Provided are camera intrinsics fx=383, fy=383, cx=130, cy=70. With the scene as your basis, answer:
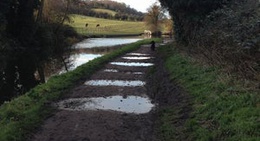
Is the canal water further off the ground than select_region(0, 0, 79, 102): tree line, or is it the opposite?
select_region(0, 0, 79, 102): tree line

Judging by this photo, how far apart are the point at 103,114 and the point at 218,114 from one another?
147 inches

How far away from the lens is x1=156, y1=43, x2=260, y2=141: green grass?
310 inches

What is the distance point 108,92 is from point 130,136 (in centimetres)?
585

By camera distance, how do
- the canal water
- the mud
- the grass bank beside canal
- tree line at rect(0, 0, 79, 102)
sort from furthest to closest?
1. the canal water
2. tree line at rect(0, 0, 79, 102)
3. the mud
4. the grass bank beside canal

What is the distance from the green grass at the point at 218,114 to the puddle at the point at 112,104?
125 centimetres

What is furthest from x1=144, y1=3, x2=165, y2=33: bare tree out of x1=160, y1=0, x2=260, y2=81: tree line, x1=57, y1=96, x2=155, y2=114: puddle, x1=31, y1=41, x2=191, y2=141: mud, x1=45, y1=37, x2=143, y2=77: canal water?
x1=57, y1=96, x2=155, y2=114: puddle

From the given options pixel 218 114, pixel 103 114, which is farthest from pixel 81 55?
pixel 218 114

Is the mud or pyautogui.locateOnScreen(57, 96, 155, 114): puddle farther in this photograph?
pyautogui.locateOnScreen(57, 96, 155, 114): puddle

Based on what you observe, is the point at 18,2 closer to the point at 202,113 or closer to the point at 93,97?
the point at 93,97

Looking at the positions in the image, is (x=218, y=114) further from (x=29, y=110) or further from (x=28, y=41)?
(x=28, y=41)

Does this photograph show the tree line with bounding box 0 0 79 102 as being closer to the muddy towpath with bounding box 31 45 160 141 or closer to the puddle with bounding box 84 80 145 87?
the puddle with bounding box 84 80 145 87

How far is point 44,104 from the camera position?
41.1 feet

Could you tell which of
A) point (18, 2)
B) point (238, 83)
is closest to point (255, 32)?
point (238, 83)

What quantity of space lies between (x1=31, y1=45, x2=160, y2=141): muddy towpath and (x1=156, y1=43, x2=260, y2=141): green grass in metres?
0.70
